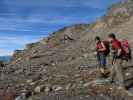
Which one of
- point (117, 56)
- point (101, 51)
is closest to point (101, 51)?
point (101, 51)

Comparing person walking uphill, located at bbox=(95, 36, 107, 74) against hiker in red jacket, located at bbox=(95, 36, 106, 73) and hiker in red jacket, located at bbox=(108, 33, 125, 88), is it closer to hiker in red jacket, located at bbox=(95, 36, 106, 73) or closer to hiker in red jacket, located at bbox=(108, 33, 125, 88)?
hiker in red jacket, located at bbox=(95, 36, 106, 73)

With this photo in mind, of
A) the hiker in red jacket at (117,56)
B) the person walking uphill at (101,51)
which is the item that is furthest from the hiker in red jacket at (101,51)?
the hiker in red jacket at (117,56)

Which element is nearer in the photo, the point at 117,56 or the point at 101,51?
the point at 117,56

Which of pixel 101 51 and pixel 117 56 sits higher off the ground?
pixel 101 51

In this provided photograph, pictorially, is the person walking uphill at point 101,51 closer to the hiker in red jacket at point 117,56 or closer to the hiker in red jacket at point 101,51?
the hiker in red jacket at point 101,51

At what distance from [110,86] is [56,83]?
3656mm

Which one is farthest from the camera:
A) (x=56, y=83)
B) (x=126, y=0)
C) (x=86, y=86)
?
(x=126, y=0)

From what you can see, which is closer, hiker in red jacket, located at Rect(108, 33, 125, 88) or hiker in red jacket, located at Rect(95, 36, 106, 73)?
hiker in red jacket, located at Rect(108, 33, 125, 88)

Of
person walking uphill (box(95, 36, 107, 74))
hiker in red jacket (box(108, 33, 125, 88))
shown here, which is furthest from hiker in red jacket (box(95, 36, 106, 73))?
hiker in red jacket (box(108, 33, 125, 88))

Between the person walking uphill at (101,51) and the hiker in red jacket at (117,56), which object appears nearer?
the hiker in red jacket at (117,56)

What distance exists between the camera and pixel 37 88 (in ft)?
60.2

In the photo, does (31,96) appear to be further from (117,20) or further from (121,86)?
(117,20)

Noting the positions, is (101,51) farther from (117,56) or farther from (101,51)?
(117,56)

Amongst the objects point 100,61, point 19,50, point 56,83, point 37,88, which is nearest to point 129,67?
point 100,61
